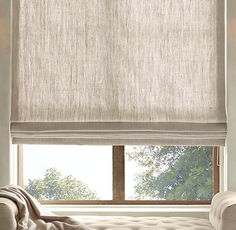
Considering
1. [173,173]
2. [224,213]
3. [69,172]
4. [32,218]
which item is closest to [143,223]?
[224,213]

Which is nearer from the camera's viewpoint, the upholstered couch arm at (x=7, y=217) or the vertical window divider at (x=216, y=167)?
the upholstered couch arm at (x=7, y=217)

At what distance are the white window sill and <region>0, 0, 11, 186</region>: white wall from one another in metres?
0.58

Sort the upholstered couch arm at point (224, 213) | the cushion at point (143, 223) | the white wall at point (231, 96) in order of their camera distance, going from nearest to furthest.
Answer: the upholstered couch arm at point (224, 213)
the cushion at point (143, 223)
the white wall at point (231, 96)

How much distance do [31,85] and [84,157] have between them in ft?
2.56

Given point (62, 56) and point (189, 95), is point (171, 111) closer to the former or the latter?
point (189, 95)

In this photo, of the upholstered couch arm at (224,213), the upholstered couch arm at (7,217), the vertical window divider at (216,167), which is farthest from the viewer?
the vertical window divider at (216,167)

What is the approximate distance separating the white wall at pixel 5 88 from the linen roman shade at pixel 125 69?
66 mm

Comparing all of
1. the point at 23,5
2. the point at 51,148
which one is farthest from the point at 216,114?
the point at 23,5

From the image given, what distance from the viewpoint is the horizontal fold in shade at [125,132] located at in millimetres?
5621

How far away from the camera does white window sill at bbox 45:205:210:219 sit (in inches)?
223

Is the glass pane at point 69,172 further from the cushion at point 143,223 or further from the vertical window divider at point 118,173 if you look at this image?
the cushion at point 143,223

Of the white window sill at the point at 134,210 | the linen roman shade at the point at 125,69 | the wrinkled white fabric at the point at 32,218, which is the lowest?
the white window sill at the point at 134,210

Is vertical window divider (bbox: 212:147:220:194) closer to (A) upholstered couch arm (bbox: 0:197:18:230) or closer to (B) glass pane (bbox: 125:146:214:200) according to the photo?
(B) glass pane (bbox: 125:146:214:200)

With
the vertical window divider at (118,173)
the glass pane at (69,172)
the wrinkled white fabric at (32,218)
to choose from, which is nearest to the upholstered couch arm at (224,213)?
the wrinkled white fabric at (32,218)
